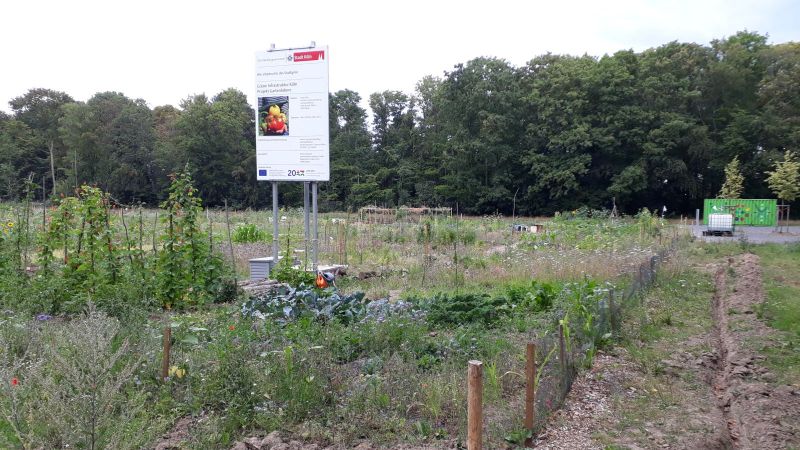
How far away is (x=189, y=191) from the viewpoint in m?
8.63

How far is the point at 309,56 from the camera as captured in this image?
1135cm

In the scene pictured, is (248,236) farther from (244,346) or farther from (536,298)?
(244,346)

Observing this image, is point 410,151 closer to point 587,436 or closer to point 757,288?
point 757,288

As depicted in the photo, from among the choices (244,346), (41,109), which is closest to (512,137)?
(244,346)

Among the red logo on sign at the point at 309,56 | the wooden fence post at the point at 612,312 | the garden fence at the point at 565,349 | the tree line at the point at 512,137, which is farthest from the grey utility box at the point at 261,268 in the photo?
the tree line at the point at 512,137

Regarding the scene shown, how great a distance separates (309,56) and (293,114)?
118 cm

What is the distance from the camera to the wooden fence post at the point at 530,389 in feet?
13.4

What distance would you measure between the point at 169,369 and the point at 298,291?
7.66ft

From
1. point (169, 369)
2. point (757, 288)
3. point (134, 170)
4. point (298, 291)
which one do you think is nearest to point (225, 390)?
point (169, 369)

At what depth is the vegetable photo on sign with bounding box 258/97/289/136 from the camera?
37.9ft

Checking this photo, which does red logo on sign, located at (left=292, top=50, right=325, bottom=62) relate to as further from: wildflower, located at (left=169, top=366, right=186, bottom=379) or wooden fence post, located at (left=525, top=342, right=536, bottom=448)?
wooden fence post, located at (left=525, top=342, right=536, bottom=448)

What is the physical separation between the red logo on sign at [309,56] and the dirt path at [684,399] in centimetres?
760

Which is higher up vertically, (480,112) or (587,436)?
(480,112)

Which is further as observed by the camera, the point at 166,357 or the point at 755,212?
the point at 755,212
